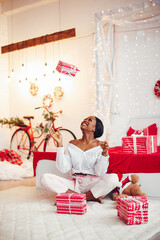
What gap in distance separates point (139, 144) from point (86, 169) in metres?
0.90

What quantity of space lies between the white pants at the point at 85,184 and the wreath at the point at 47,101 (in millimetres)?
3768

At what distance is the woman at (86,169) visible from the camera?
120 inches

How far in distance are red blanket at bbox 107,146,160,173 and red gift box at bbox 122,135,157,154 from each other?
206 mm

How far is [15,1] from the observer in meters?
7.10

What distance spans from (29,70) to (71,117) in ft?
5.47

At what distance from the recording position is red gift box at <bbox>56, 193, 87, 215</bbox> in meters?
2.64

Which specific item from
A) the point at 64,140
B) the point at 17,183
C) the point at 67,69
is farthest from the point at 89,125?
the point at 64,140

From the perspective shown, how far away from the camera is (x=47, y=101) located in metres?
6.89

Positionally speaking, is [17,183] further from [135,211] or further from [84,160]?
[135,211]

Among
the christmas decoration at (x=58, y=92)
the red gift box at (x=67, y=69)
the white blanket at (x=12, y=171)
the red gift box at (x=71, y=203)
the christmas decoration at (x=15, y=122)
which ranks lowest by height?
the white blanket at (x=12, y=171)

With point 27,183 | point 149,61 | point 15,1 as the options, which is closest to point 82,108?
point 149,61

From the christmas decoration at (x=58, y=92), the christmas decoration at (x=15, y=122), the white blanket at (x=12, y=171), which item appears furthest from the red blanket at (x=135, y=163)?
the christmas decoration at (x=15, y=122)

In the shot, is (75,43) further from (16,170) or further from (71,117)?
(16,170)

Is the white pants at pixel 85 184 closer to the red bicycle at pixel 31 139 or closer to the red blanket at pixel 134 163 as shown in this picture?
the red blanket at pixel 134 163
